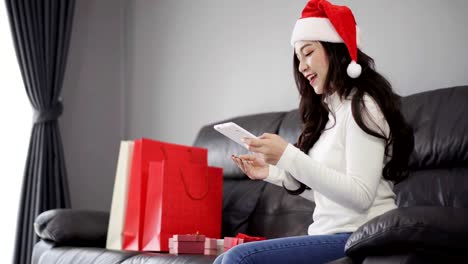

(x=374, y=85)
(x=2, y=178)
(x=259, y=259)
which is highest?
(x=374, y=85)

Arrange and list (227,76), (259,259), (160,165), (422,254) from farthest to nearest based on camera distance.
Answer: (227,76), (160,165), (259,259), (422,254)

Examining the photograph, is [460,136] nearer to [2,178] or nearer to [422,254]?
[422,254]

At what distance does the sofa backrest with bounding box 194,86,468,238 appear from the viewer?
6.97 feet

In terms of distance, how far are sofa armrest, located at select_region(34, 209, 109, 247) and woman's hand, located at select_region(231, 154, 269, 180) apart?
101 cm

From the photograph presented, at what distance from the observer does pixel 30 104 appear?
365 centimetres

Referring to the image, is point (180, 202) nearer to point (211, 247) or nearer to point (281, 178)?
point (211, 247)

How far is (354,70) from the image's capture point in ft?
5.98

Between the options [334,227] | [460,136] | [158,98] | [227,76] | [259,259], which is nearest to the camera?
[259,259]

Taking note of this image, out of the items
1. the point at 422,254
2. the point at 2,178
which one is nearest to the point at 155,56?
the point at 2,178

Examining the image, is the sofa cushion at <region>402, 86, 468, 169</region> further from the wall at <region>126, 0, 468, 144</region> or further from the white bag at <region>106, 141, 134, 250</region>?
the white bag at <region>106, 141, 134, 250</region>

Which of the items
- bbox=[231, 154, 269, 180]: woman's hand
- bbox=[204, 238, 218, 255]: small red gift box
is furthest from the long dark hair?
bbox=[204, 238, 218, 255]: small red gift box

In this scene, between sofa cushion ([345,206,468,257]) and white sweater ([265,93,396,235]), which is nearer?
sofa cushion ([345,206,468,257])

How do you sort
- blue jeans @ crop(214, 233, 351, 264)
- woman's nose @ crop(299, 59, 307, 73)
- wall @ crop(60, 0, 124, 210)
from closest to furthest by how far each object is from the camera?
1. blue jeans @ crop(214, 233, 351, 264)
2. woman's nose @ crop(299, 59, 307, 73)
3. wall @ crop(60, 0, 124, 210)

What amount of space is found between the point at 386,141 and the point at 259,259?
1.53ft
